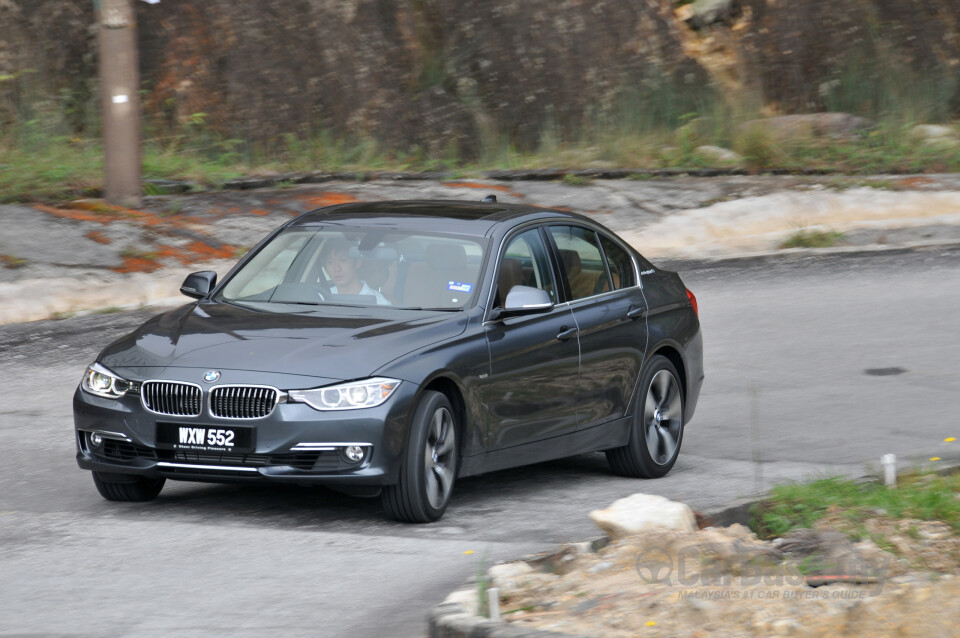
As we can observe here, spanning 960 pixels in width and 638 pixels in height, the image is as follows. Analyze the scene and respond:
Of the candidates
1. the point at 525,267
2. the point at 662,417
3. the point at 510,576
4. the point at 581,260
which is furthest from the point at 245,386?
the point at 662,417

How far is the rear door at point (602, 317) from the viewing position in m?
8.83

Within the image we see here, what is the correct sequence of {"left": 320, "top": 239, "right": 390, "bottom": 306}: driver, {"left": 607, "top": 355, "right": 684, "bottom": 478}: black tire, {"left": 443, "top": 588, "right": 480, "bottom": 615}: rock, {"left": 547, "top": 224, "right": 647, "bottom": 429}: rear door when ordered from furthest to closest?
{"left": 607, "top": 355, "right": 684, "bottom": 478}: black tire
{"left": 547, "top": 224, "right": 647, "bottom": 429}: rear door
{"left": 320, "top": 239, "right": 390, "bottom": 306}: driver
{"left": 443, "top": 588, "right": 480, "bottom": 615}: rock

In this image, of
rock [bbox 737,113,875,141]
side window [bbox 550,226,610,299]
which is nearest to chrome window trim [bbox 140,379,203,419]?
side window [bbox 550,226,610,299]

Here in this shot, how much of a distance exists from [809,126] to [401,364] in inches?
687

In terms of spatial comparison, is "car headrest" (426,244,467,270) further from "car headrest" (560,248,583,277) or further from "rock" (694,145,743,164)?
"rock" (694,145,743,164)

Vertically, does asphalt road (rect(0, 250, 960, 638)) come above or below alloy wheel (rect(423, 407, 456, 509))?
below

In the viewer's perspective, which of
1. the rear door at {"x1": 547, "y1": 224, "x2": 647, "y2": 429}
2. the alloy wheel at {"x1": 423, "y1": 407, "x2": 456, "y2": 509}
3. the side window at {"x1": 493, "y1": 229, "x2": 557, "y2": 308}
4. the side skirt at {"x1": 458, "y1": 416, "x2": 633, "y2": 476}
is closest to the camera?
the alloy wheel at {"x1": 423, "y1": 407, "x2": 456, "y2": 509}

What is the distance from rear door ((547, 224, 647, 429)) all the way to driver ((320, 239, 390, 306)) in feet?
4.32

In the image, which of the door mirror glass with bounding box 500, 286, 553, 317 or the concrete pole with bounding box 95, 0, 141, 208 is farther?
the concrete pole with bounding box 95, 0, 141, 208

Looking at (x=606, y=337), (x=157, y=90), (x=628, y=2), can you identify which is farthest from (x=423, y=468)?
(x=628, y=2)

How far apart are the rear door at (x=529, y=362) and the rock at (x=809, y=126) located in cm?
1472

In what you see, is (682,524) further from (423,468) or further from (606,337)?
(606,337)

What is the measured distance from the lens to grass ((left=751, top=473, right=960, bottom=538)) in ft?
23.7

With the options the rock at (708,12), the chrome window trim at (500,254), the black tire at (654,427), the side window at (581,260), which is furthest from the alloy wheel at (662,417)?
the rock at (708,12)
